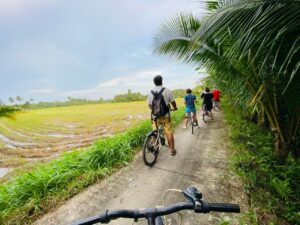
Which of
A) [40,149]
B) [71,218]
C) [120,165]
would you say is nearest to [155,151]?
[120,165]

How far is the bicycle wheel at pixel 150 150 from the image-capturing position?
4.91m

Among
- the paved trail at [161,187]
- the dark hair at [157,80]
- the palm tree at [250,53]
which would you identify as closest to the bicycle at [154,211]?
the palm tree at [250,53]

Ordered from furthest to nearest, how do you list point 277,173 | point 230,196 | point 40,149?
1. point 40,149
2. point 277,173
3. point 230,196

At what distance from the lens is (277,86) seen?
13.9ft

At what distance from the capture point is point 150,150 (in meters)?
5.03

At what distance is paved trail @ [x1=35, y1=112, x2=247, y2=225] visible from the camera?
340 centimetres

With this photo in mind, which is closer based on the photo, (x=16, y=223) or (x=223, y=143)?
(x=16, y=223)

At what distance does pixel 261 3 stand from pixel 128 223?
307 cm

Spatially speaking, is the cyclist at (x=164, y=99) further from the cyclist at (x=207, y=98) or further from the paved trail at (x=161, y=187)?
the cyclist at (x=207, y=98)

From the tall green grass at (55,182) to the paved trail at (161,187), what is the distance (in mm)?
203

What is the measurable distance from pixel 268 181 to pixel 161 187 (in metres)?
2.02

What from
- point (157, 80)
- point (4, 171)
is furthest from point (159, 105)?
point (4, 171)

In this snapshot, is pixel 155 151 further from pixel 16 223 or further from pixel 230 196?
pixel 16 223

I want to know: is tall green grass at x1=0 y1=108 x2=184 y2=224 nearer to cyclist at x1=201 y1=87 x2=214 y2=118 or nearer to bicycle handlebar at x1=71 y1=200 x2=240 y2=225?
bicycle handlebar at x1=71 y1=200 x2=240 y2=225
